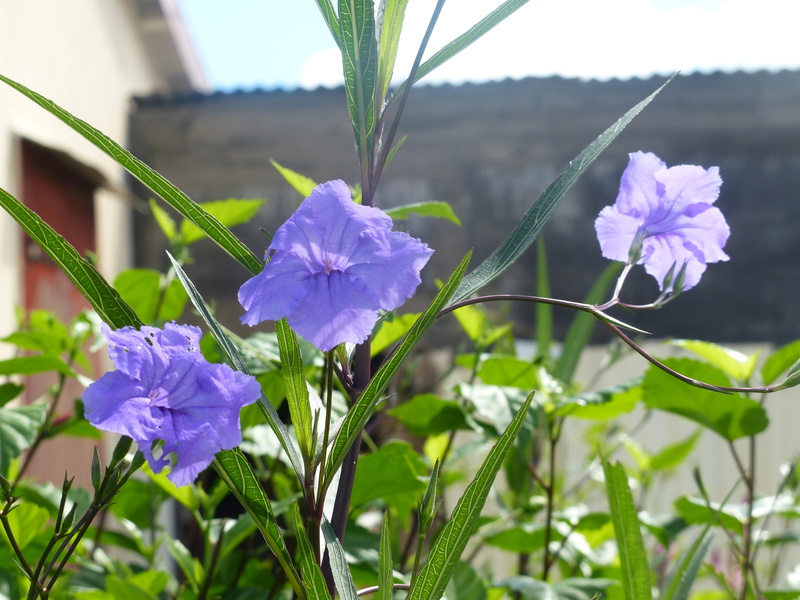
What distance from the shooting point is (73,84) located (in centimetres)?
368

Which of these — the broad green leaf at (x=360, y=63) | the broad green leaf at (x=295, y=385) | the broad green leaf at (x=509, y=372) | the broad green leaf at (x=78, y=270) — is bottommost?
the broad green leaf at (x=509, y=372)

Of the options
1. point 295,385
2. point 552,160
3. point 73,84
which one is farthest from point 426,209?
point 552,160

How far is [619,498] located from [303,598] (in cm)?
26

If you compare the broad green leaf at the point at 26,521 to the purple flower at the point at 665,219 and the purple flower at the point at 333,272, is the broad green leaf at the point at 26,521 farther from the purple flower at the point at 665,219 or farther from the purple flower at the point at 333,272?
the purple flower at the point at 665,219

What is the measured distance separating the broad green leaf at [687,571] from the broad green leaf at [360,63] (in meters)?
0.43

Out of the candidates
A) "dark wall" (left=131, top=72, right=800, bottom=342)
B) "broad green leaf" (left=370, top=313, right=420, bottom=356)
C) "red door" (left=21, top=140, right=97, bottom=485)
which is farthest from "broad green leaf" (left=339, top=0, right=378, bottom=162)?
"dark wall" (left=131, top=72, right=800, bottom=342)

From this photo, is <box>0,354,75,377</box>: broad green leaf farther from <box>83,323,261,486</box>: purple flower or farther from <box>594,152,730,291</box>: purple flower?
<box>594,152,730,291</box>: purple flower

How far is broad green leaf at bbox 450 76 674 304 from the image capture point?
0.54m

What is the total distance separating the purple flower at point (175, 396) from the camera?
43 cm

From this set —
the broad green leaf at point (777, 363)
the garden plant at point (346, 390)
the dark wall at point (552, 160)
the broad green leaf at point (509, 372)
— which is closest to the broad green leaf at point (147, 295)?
the garden plant at point (346, 390)

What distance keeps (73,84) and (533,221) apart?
3.61 meters

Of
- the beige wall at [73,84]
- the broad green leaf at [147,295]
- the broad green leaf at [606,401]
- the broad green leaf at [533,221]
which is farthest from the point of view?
the beige wall at [73,84]

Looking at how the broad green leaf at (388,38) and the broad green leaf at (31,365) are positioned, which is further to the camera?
the broad green leaf at (31,365)

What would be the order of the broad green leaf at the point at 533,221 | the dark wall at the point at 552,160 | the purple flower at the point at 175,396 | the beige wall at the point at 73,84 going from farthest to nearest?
the dark wall at the point at 552,160 < the beige wall at the point at 73,84 < the broad green leaf at the point at 533,221 < the purple flower at the point at 175,396
